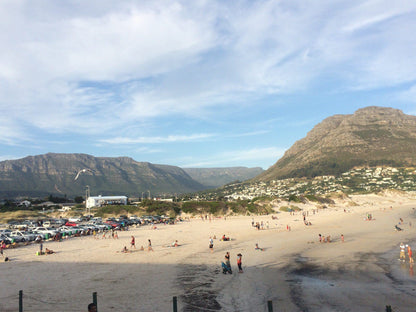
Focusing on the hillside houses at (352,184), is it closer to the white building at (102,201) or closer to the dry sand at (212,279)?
the white building at (102,201)

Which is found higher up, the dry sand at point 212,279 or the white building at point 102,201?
the white building at point 102,201

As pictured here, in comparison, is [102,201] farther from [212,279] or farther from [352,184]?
[352,184]

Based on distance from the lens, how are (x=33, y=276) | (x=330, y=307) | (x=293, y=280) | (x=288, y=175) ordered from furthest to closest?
(x=288, y=175) < (x=33, y=276) < (x=293, y=280) < (x=330, y=307)

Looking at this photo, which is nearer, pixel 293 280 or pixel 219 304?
pixel 219 304

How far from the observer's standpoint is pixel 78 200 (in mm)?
121062

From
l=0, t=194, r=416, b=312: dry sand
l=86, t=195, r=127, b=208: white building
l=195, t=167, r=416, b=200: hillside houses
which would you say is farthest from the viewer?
l=195, t=167, r=416, b=200: hillside houses

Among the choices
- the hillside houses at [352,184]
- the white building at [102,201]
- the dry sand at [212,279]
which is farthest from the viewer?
the hillside houses at [352,184]

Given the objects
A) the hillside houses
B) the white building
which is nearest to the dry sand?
the white building

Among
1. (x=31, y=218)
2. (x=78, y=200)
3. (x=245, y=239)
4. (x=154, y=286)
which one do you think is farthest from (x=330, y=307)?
(x=78, y=200)

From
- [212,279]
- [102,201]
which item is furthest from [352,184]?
[212,279]

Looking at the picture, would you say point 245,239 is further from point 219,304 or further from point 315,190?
point 315,190

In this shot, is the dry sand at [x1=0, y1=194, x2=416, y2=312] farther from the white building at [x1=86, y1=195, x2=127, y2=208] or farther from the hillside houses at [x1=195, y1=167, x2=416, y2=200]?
the hillside houses at [x1=195, y1=167, x2=416, y2=200]

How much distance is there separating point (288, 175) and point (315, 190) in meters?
59.6

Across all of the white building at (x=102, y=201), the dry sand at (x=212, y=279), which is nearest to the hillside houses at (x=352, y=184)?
the white building at (x=102, y=201)
